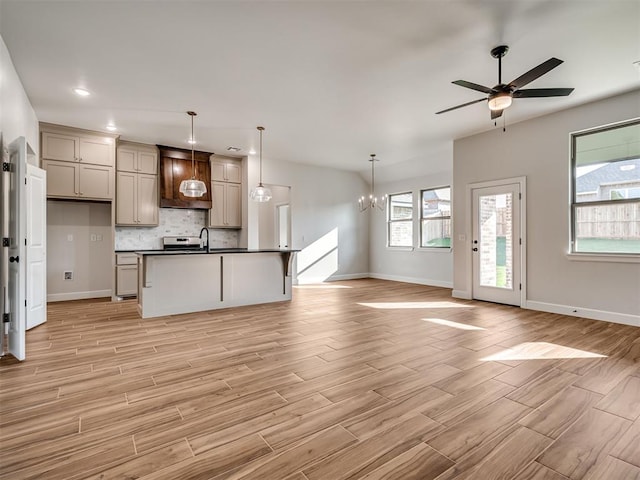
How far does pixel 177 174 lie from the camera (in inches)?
270

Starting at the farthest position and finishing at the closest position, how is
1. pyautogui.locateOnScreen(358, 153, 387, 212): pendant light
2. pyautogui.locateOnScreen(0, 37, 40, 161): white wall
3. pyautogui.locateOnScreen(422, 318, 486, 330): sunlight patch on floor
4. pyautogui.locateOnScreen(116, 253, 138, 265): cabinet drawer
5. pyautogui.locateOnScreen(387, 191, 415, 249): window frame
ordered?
pyautogui.locateOnScreen(358, 153, 387, 212): pendant light, pyautogui.locateOnScreen(387, 191, 415, 249): window frame, pyautogui.locateOnScreen(116, 253, 138, 265): cabinet drawer, pyautogui.locateOnScreen(422, 318, 486, 330): sunlight patch on floor, pyautogui.locateOnScreen(0, 37, 40, 161): white wall

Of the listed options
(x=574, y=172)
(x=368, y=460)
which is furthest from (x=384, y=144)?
(x=368, y=460)

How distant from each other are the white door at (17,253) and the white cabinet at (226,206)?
13.5 feet

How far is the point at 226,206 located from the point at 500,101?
19.0 ft

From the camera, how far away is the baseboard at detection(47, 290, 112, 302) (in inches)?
233

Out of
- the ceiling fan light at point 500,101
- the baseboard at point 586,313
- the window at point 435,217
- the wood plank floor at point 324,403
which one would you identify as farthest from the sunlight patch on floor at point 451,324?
the window at point 435,217

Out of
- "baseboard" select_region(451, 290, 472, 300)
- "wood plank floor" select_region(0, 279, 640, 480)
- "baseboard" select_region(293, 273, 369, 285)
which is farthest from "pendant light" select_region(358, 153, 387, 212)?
"wood plank floor" select_region(0, 279, 640, 480)

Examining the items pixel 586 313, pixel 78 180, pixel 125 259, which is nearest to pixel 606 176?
pixel 586 313

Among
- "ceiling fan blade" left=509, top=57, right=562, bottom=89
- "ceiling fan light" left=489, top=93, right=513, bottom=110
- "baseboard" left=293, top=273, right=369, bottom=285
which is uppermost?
"ceiling fan blade" left=509, top=57, right=562, bottom=89

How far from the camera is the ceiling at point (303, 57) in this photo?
9.06ft

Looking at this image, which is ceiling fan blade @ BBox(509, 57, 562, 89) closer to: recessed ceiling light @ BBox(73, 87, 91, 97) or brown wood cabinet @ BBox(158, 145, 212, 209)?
recessed ceiling light @ BBox(73, 87, 91, 97)

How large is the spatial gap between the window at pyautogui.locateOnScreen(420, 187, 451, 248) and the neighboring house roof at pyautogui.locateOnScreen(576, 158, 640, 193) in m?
3.18

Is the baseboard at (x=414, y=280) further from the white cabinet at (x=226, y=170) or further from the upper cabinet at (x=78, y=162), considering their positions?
the upper cabinet at (x=78, y=162)

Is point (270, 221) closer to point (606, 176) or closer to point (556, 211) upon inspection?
point (556, 211)
